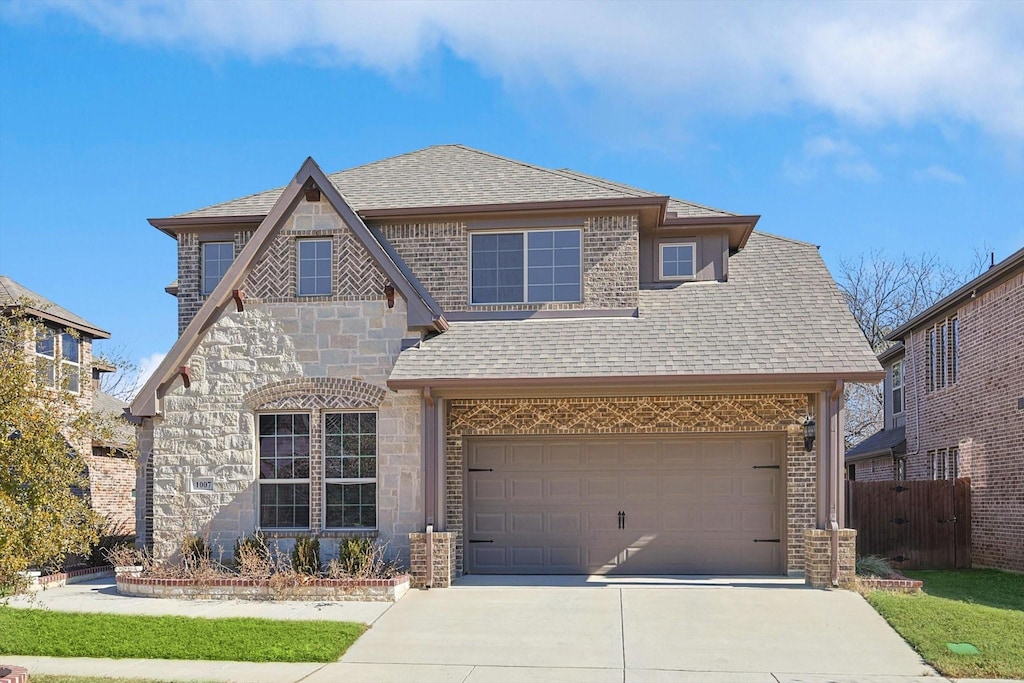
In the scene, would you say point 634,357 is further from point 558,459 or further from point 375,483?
point 375,483

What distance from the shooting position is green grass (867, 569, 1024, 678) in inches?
402

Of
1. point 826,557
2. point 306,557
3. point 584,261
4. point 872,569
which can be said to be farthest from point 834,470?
point 306,557

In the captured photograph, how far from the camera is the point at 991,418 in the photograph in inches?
733

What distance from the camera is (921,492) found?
19.0 m

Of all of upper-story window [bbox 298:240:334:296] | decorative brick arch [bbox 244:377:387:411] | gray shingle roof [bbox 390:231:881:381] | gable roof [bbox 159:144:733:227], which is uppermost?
gable roof [bbox 159:144:733:227]

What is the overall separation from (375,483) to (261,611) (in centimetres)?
288

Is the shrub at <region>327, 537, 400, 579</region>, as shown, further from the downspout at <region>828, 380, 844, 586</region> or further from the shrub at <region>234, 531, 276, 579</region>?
the downspout at <region>828, 380, 844, 586</region>

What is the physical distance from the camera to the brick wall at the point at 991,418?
17.4 metres

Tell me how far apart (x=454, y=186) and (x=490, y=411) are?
4530mm

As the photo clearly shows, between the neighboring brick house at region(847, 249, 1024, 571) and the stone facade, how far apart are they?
35.9 feet

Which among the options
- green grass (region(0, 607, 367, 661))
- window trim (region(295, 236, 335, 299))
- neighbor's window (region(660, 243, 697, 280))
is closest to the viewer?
green grass (region(0, 607, 367, 661))

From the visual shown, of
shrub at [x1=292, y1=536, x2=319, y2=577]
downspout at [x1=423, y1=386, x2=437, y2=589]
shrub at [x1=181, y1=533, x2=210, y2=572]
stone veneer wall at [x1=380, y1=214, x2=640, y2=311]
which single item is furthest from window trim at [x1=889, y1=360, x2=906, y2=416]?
shrub at [x1=181, y1=533, x2=210, y2=572]

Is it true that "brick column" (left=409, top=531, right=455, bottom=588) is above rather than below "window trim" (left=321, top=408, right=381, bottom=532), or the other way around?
below

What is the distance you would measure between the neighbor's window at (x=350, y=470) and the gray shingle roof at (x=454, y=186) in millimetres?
3842
